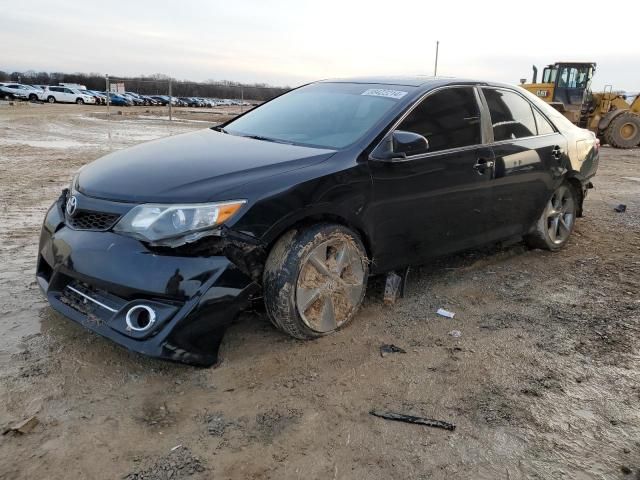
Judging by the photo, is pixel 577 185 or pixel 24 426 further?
pixel 577 185

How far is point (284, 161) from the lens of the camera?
3.21 m

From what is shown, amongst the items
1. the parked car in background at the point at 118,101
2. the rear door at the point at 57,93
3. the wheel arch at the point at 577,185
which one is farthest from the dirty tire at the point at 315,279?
the parked car in background at the point at 118,101

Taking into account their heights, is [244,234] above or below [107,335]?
above

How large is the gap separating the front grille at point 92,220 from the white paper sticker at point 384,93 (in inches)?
81.6

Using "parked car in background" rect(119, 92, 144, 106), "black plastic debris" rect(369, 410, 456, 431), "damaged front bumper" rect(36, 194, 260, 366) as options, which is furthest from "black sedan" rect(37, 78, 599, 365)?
"parked car in background" rect(119, 92, 144, 106)

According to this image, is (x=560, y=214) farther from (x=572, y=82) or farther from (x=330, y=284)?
(x=572, y=82)

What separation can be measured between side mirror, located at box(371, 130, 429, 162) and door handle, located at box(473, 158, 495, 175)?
2.50ft

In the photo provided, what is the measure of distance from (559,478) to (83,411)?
84.6 inches

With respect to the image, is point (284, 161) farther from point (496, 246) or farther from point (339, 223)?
point (496, 246)

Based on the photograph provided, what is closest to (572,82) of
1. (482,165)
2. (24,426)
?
(482,165)

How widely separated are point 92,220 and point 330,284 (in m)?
1.41

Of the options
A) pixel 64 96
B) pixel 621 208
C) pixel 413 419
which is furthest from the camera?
pixel 64 96

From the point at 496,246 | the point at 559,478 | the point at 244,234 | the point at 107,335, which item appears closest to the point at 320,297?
Answer: the point at 244,234

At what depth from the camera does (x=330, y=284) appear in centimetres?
332
